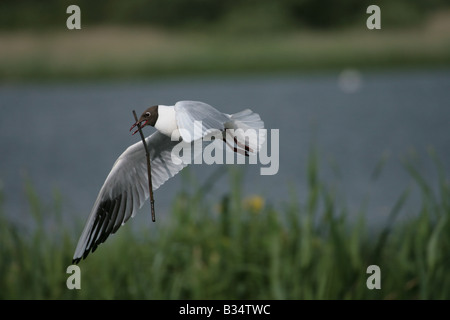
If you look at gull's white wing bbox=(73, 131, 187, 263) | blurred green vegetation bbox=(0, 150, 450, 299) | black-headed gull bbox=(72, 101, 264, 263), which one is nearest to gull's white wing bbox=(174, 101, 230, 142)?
black-headed gull bbox=(72, 101, 264, 263)

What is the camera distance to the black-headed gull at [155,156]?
18.3 inches

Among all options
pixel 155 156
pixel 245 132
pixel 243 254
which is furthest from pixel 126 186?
pixel 243 254

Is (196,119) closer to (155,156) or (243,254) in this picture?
(155,156)

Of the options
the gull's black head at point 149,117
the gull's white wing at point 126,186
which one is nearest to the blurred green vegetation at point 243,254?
the gull's white wing at point 126,186

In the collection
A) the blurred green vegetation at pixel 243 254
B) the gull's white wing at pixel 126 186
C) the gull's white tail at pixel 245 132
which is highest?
the gull's white tail at pixel 245 132

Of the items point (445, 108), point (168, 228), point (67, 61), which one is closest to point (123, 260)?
point (168, 228)

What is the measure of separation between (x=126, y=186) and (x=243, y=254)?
1.06m

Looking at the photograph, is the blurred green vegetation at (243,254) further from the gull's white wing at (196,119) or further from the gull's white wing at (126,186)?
the gull's white wing at (196,119)

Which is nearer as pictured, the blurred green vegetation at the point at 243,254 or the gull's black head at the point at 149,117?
the gull's black head at the point at 149,117

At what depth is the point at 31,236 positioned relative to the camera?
1.87 meters

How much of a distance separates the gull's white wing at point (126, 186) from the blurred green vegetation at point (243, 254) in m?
0.83

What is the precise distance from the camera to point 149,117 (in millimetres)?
504

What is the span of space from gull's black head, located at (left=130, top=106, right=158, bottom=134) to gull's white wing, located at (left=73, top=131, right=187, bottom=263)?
0.25 ft
